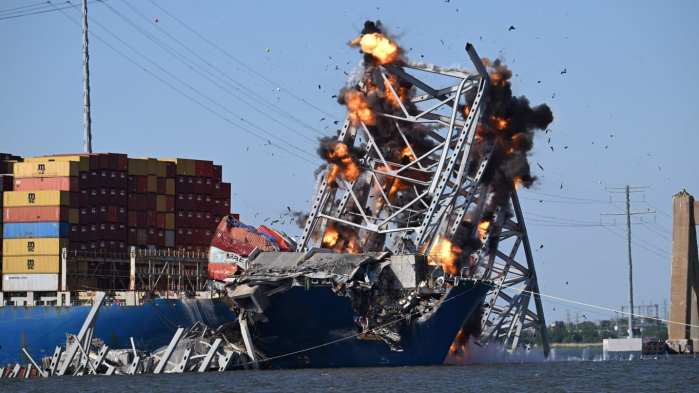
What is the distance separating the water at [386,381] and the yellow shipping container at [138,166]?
75.8 feet

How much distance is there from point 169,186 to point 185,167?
1.86m

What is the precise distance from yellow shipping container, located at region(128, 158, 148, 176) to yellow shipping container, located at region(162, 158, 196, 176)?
261 centimetres

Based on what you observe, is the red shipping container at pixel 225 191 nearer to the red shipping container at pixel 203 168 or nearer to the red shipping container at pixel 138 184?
the red shipping container at pixel 203 168

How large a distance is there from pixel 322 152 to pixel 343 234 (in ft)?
16.2

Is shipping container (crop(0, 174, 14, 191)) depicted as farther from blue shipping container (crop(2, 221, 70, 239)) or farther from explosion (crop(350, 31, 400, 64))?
explosion (crop(350, 31, 400, 64))

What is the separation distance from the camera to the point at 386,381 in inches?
2660

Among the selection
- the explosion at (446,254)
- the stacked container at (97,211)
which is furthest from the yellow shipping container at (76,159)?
the explosion at (446,254)

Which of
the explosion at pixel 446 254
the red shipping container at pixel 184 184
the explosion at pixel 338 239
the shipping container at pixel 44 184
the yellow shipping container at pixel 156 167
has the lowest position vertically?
the explosion at pixel 446 254

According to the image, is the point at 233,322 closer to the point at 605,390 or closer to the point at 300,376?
the point at 300,376

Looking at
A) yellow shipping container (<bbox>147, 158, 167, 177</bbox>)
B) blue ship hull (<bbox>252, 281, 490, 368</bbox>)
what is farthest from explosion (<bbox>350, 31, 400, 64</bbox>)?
yellow shipping container (<bbox>147, 158, 167, 177</bbox>)

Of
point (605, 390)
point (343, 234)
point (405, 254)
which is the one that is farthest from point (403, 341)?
point (605, 390)

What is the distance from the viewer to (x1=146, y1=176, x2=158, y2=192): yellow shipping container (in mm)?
93938

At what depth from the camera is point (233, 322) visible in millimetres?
75812

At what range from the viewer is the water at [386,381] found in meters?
64.4
